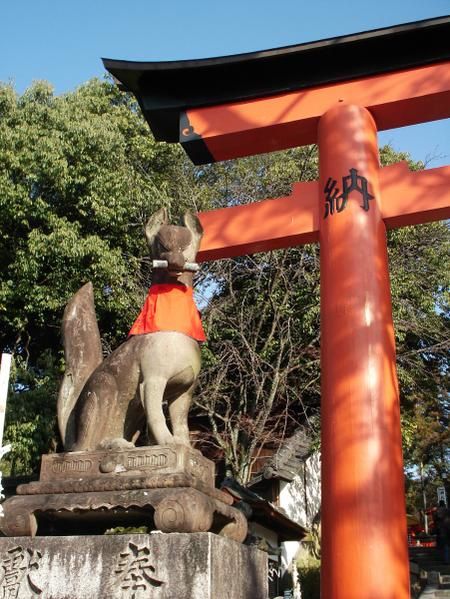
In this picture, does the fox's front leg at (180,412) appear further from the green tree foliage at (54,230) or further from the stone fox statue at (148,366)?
the green tree foliage at (54,230)

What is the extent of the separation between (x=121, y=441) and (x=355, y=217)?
259 centimetres

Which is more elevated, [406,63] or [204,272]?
[204,272]

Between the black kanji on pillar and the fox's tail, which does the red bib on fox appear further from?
the black kanji on pillar

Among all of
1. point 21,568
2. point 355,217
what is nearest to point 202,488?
point 21,568

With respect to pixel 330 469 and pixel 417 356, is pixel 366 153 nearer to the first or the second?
pixel 330 469

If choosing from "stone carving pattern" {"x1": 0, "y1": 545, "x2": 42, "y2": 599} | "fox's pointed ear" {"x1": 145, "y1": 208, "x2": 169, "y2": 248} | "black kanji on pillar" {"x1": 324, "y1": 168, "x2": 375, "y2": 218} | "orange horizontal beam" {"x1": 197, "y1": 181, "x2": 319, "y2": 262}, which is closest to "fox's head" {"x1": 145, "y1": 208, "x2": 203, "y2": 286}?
"fox's pointed ear" {"x1": 145, "y1": 208, "x2": 169, "y2": 248}

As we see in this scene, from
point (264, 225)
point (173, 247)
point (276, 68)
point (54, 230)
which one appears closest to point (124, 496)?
point (173, 247)

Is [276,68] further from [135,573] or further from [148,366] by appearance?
[135,573]

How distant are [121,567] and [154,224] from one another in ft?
7.36

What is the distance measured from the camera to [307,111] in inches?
230

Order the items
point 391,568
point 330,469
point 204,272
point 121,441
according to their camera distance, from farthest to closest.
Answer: point 204,272 → point 330,469 → point 391,568 → point 121,441

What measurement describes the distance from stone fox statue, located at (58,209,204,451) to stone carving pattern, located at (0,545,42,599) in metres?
0.68

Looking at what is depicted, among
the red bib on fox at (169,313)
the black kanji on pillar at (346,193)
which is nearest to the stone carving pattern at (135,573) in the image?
the red bib on fox at (169,313)

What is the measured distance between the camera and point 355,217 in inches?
205
